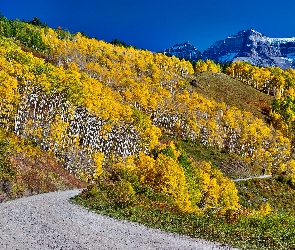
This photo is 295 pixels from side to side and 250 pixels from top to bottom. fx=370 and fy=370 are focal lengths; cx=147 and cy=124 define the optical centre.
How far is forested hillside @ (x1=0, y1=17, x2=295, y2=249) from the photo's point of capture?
4097cm

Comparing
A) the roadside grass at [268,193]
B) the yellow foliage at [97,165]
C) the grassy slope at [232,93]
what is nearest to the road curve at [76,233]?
the yellow foliage at [97,165]

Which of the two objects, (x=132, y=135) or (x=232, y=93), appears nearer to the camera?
(x=132, y=135)

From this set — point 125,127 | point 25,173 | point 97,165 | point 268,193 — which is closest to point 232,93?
point 268,193

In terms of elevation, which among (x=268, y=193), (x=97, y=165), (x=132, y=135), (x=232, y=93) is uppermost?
(x=232, y=93)

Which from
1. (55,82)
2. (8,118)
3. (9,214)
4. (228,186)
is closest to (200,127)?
(228,186)

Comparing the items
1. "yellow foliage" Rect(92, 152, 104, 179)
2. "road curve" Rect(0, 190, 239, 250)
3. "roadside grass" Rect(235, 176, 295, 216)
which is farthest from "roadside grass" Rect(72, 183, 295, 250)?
"roadside grass" Rect(235, 176, 295, 216)

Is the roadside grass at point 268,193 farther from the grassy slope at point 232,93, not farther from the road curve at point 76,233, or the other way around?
the grassy slope at point 232,93

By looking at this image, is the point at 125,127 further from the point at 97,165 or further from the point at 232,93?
the point at 232,93

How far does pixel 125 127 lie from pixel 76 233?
2352 inches

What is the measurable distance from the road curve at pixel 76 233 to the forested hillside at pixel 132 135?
2.52 m

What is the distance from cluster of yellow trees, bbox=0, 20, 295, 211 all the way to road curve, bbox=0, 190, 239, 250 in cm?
942

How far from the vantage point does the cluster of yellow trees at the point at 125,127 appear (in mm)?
55250

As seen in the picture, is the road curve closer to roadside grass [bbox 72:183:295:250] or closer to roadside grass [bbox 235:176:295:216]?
roadside grass [bbox 72:183:295:250]

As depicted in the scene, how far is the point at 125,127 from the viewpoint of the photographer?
78.2 metres
